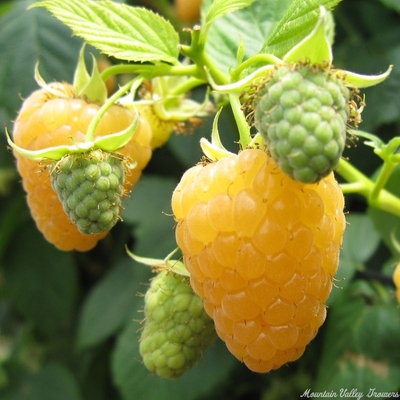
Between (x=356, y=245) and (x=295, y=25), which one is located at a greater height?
(x=295, y=25)

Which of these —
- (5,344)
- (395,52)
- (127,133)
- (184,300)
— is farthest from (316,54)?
(5,344)

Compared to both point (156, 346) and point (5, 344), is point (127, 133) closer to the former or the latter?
point (156, 346)

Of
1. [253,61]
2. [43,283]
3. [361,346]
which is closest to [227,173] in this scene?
[253,61]

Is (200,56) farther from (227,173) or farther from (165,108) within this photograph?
(227,173)

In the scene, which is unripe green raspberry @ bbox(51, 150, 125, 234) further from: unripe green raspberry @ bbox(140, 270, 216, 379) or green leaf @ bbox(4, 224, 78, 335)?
green leaf @ bbox(4, 224, 78, 335)

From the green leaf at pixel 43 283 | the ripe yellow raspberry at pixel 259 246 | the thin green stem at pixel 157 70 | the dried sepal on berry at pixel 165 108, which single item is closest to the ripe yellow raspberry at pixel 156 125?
the dried sepal on berry at pixel 165 108
